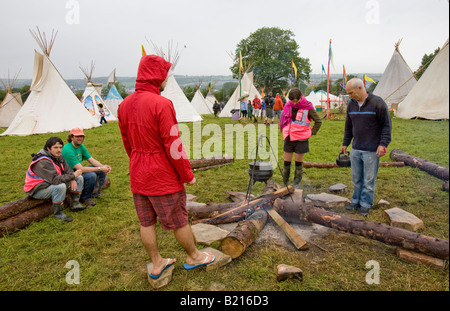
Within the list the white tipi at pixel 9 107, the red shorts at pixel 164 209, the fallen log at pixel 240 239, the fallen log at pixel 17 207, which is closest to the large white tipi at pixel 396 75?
the fallen log at pixel 240 239

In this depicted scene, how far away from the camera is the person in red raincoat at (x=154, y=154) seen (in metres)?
1.92

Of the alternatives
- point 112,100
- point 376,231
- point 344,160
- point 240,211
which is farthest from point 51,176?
point 112,100

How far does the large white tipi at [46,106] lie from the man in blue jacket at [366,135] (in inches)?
486

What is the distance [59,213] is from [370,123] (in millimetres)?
4129

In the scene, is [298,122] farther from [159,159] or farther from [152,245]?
[152,245]

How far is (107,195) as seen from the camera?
14.1 feet

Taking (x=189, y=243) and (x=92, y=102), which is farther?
(x=92, y=102)

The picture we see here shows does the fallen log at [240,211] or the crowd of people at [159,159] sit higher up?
the crowd of people at [159,159]

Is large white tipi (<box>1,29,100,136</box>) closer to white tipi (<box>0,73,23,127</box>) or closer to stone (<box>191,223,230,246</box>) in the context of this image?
white tipi (<box>0,73,23,127</box>)

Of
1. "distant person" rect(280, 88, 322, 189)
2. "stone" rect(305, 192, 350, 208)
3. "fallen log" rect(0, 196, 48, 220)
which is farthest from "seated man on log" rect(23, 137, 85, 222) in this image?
"stone" rect(305, 192, 350, 208)

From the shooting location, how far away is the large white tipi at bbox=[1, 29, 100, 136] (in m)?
11.2

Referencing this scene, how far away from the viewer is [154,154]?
198 cm

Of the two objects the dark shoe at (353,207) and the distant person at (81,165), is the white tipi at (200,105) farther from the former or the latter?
the dark shoe at (353,207)
